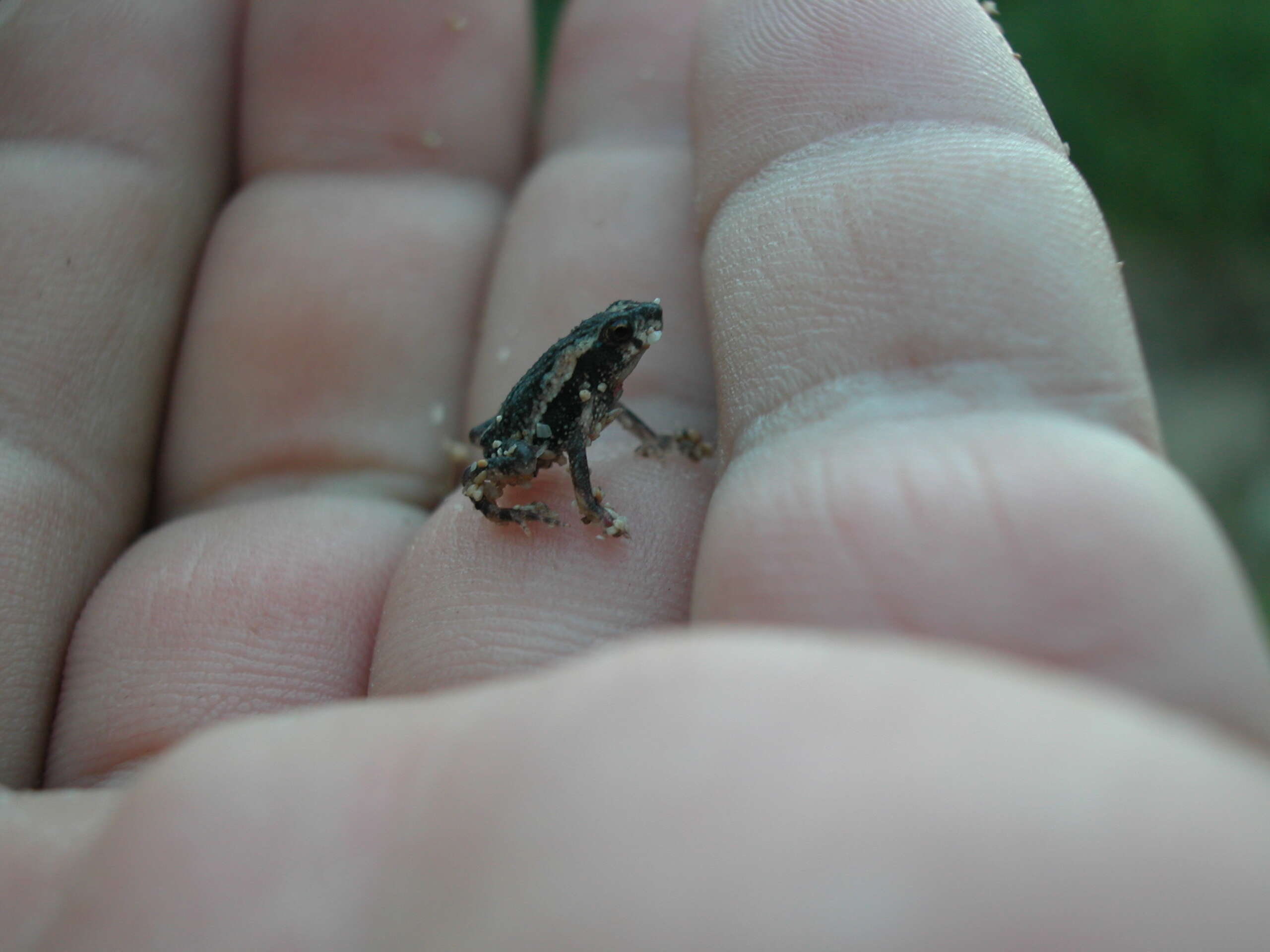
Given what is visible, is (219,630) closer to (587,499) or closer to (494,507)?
(494,507)

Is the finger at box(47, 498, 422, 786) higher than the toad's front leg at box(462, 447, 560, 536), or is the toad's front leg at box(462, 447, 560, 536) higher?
the toad's front leg at box(462, 447, 560, 536)

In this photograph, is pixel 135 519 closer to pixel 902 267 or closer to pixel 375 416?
pixel 375 416

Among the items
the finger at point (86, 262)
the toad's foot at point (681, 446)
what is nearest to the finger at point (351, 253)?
the finger at point (86, 262)

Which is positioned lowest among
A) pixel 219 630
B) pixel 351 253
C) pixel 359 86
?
pixel 219 630

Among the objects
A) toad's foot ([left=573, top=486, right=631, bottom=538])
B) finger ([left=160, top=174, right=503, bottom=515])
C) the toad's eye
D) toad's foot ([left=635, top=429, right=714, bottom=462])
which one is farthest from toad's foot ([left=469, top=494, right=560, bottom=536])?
finger ([left=160, top=174, right=503, bottom=515])

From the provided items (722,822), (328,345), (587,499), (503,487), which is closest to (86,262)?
(328,345)

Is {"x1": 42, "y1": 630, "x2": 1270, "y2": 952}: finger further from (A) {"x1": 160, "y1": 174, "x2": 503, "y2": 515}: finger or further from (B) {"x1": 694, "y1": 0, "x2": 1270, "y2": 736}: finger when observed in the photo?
(A) {"x1": 160, "y1": 174, "x2": 503, "y2": 515}: finger
